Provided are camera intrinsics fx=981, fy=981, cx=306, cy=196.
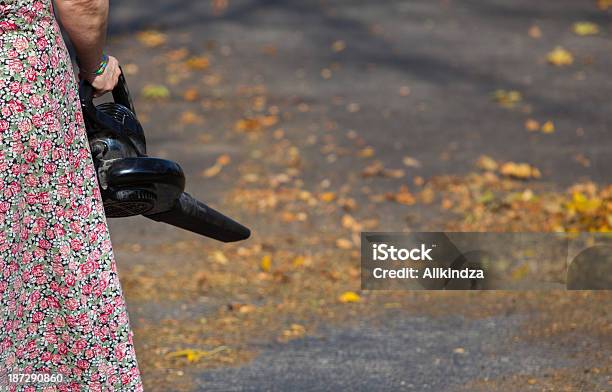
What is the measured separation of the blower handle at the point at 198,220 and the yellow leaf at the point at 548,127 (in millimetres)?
4423

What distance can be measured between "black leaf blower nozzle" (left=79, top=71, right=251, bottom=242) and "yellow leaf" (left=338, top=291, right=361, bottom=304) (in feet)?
6.27

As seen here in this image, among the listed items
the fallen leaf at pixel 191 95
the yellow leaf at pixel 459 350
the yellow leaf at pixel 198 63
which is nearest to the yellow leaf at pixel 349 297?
the yellow leaf at pixel 459 350

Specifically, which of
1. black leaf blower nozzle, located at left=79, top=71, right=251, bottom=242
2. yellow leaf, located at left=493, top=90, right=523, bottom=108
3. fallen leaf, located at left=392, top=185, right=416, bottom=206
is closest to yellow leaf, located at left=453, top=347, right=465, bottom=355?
black leaf blower nozzle, located at left=79, top=71, right=251, bottom=242

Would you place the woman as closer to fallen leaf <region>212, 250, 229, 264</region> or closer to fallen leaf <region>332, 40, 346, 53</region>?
fallen leaf <region>212, 250, 229, 264</region>

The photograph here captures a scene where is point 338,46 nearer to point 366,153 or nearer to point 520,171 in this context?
point 366,153

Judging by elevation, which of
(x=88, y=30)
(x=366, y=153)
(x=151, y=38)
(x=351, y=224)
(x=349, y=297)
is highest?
(x=88, y=30)

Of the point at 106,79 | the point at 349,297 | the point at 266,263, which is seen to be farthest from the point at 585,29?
the point at 106,79

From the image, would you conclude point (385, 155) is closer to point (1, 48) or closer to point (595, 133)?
point (595, 133)

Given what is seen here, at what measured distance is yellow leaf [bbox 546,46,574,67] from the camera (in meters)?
9.12

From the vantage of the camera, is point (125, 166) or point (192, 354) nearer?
point (125, 166)

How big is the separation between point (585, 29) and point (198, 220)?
772 centimetres

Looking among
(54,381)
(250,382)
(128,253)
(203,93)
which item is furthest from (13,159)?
(203,93)

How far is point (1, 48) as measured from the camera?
252 centimetres

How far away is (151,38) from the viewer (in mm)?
11000
